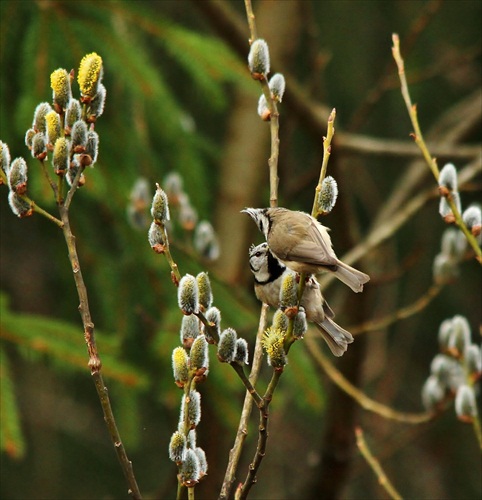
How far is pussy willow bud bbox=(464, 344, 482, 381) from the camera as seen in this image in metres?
2.32

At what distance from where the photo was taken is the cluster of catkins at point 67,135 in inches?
60.7

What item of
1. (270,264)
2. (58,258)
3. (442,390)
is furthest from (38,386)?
(270,264)

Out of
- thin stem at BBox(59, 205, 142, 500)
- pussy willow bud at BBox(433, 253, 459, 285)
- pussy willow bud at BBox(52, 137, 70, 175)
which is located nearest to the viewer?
thin stem at BBox(59, 205, 142, 500)

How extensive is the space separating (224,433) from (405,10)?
2.79 m

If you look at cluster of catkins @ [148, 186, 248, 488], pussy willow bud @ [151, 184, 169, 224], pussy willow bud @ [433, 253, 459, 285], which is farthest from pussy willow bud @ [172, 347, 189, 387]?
pussy willow bud @ [433, 253, 459, 285]

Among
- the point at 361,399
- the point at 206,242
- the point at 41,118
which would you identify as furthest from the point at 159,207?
the point at 361,399

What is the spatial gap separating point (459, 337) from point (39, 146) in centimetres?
121

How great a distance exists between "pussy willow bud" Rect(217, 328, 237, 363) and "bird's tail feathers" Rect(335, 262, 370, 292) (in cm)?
35

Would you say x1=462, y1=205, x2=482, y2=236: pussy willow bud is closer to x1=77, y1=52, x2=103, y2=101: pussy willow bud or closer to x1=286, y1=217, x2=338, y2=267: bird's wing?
x1=286, y1=217, x2=338, y2=267: bird's wing

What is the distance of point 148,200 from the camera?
10.2 feet

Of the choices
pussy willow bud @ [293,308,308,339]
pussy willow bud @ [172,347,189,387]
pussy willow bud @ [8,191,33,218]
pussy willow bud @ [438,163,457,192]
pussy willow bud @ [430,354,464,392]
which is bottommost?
pussy willow bud @ [172,347,189,387]

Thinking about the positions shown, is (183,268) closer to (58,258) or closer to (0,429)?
(58,258)

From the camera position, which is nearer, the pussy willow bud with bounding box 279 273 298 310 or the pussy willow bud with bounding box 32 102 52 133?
the pussy willow bud with bounding box 279 273 298 310

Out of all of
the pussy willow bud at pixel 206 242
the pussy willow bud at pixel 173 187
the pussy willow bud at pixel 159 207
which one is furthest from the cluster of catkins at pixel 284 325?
the pussy willow bud at pixel 173 187
